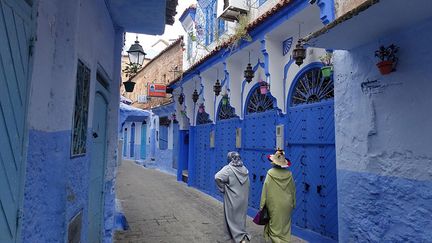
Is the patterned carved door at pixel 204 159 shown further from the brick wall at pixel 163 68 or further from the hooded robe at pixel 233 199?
the hooded robe at pixel 233 199

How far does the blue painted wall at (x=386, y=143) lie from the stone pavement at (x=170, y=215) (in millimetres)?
2066

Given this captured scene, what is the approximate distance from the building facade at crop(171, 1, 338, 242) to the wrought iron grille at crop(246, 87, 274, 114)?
0.08 ft

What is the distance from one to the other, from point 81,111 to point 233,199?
3.16 metres

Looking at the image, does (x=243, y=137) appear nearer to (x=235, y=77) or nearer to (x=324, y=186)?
(x=235, y=77)

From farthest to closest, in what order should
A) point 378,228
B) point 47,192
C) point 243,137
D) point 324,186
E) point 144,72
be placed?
point 144,72 < point 243,137 < point 324,186 < point 378,228 < point 47,192

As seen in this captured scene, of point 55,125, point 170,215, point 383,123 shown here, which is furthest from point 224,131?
point 55,125

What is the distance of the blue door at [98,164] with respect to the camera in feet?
14.9

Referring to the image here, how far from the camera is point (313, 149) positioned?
5.95m

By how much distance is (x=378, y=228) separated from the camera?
4.12m

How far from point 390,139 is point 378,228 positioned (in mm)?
1191

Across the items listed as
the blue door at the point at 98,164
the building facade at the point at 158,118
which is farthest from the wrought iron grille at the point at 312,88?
the building facade at the point at 158,118

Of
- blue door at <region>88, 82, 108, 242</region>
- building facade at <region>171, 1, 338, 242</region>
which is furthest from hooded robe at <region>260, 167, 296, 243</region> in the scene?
blue door at <region>88, 82, 108, 242</region>

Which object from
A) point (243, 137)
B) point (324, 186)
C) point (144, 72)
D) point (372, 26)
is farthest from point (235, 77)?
point (144, 72)

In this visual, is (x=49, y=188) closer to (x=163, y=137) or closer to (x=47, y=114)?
(x=47, y=114)
